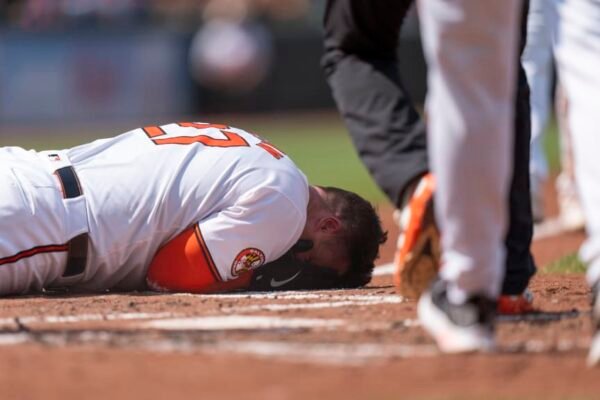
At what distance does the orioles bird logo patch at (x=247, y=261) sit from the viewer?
4555 millimetres

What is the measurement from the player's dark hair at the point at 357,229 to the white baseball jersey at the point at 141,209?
0.18 m

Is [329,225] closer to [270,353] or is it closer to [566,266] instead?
[270,353]

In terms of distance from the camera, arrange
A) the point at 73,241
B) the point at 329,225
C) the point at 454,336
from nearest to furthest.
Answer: the point at 454,336
the point at 73,241
the point at 329,225

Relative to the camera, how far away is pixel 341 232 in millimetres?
4793

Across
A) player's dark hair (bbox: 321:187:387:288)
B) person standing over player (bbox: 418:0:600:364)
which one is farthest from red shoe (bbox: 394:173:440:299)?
player's dark hair (bbox: 321:187:387:288)

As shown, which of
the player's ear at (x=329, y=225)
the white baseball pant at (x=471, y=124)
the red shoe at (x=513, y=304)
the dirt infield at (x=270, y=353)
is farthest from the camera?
the player's ear at (x=329, y=225)

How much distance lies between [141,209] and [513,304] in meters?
1.41

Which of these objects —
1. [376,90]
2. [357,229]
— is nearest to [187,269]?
[357,229]

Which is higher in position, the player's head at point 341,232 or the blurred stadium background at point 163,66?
the player's head at point 341,232

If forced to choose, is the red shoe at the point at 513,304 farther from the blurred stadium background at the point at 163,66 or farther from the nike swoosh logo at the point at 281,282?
the blurred stadium background at the point at 163,66

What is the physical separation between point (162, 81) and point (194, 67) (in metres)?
0.60

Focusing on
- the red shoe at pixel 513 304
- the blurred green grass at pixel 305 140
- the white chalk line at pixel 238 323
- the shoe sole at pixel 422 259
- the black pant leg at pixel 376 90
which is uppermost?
the black pant leg at pixel 376 90

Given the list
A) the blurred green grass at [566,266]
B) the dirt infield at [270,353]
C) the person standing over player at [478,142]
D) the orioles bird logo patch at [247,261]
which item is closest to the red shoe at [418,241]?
the dirt infield at [270,353]

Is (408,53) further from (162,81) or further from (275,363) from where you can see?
(275,363)
